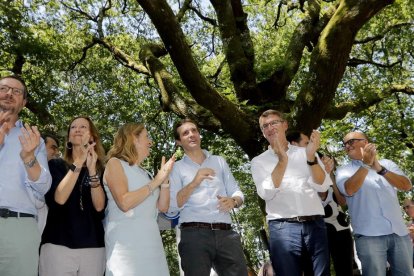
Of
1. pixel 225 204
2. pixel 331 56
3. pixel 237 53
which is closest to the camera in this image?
pixel 225 204

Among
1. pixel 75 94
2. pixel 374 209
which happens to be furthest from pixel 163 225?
pixel 75 94

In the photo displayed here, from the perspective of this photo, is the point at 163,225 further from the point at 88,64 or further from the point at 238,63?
the point at 88,64

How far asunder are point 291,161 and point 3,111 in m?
2.78

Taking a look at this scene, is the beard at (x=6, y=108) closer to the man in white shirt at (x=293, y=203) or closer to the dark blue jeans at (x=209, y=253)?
the dark blue jeans at (x=209, y=253)

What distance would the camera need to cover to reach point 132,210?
3.60 meters

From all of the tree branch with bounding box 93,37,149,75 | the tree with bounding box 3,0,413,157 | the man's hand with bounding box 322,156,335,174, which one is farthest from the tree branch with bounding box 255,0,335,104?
the man's hand with bounding box 322,156,335,174

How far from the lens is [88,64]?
13.6 m

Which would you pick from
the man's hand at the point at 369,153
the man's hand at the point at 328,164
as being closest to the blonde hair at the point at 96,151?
the man's hand at the point at 328,164

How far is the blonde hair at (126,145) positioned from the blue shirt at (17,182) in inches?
26.0

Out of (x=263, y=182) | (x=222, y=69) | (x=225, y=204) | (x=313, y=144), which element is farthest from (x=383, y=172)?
(x=222, y=69)

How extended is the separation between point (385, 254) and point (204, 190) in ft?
6.81

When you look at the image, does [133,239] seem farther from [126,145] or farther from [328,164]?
[328,164]

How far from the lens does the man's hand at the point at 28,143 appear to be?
127 inches

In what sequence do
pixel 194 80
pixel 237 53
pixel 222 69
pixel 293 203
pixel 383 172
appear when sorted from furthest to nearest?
pixel 222 69
pixel 237 53
pixel 194 80
pixel 383 172
pixel 293 203
